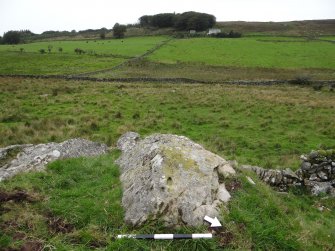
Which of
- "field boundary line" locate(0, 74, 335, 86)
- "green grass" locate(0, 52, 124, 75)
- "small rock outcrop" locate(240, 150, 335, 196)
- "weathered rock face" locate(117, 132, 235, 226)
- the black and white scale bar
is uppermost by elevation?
"weathered rock face" locate(117, 132, 235, 226)

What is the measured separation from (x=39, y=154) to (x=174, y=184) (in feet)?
22.0

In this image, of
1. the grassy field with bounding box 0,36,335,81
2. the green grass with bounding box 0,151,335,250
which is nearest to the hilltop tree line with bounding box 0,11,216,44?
the grassy field with bounding box 0,36,335,81

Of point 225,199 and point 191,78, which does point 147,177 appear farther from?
point 191,78

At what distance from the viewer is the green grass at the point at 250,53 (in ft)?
223

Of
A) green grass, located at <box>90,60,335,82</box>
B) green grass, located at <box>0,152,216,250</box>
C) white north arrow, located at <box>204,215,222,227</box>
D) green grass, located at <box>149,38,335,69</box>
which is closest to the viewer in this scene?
green grass, located at <box>0,152,216,250</box>

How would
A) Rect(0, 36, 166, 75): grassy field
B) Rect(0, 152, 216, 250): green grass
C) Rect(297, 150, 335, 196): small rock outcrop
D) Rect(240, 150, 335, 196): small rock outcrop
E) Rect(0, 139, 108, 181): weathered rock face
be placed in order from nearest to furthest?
Rect(0, 152, 216, 250): green grass → Rect(0, 139, 108, 181): weathered rock face → Rect(240, 150, 335, 196): small rock outcrop → Rect(297, 150, 335, 196): small rock outcrop → Rect(0, 36, 166, 75): grassy field

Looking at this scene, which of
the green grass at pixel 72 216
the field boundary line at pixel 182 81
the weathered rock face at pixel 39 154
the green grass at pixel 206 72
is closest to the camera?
the green grass at pixel 72 216

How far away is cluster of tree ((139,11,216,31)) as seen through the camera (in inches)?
5077

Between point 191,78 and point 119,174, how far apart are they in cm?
4534

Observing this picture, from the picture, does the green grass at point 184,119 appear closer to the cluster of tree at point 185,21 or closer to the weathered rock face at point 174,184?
the weathered rock face at point 174,184

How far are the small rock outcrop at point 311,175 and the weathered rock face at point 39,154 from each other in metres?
6.19

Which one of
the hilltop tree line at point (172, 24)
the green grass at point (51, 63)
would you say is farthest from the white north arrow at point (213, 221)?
the hilltop tree line at point (172, 24)

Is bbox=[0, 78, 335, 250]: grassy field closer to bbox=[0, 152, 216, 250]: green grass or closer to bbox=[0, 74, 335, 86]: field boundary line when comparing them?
bbox=[0, 152, 216, 250]: green grass

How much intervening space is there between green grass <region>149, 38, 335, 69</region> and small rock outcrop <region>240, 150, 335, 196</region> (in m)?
54.1
